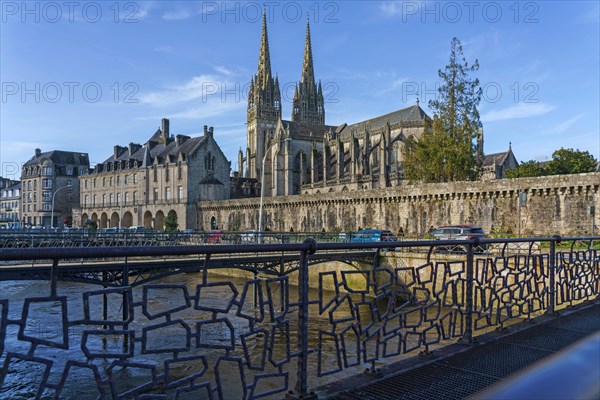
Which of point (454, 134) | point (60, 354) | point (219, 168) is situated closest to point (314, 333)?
point (60, 354)

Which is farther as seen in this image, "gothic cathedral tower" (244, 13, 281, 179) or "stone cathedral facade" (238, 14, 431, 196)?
"gothic cathedral tower" (244, 13, 281, 179)

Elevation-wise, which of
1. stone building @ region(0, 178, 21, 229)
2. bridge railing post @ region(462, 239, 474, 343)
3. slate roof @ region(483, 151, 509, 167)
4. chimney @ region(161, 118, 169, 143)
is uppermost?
chimney @ region(161, 118, 169, 143)

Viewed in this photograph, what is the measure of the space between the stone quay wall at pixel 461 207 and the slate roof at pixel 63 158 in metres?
51.4

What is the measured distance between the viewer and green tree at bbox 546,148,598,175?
2206 inches

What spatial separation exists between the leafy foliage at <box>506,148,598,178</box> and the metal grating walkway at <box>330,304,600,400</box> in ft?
184

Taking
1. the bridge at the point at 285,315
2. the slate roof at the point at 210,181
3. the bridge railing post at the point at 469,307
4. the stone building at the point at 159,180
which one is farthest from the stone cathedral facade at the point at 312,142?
the bridge railing post at the point at 469,307

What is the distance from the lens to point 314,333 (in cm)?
1852

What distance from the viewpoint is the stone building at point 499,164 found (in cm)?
6352

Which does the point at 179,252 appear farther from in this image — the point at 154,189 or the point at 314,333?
the point at 154,189

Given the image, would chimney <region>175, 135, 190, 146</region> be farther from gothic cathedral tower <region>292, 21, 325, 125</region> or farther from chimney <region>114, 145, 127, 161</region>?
→ gothic cathedral tower <region>292, 21, 325, 125</region>

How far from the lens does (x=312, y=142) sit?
84.1 meters

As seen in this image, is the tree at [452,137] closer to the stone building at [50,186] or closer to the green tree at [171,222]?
the green tree at [171,222]

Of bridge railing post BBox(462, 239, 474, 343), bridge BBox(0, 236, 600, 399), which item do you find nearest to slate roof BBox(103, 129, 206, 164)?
bridge BBox(0, 236, 600, 399)

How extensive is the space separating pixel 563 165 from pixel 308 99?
61.1 meters
